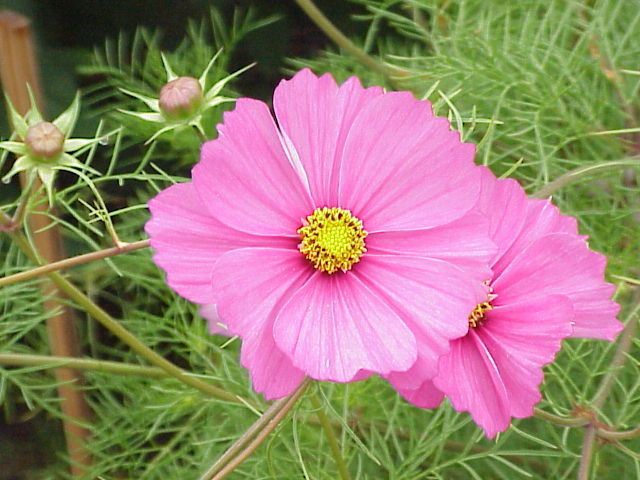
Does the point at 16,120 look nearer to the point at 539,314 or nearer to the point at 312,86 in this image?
the point at 312,86

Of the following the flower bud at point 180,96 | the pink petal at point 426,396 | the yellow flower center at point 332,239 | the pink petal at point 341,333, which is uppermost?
the flower bud at point 180,96

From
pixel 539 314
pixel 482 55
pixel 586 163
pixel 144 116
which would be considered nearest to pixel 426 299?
pixel 539 314

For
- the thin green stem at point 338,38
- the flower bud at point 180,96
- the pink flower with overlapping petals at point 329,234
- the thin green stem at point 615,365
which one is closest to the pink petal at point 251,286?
the pink flower with overlapping petals at point 329,234

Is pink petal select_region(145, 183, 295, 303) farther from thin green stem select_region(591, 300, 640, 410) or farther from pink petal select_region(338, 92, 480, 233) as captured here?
thin green stem select_region(591, 300, 640, 410)

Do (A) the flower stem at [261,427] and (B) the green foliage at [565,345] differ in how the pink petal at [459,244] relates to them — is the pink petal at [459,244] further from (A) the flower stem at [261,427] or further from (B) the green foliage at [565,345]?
(B) the green foliage at [565,345]

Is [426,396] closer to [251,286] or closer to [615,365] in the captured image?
[251,286]
